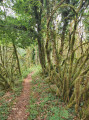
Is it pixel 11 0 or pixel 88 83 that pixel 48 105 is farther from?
pixel 11 0

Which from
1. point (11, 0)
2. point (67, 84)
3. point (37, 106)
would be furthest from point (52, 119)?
point (11, 0)

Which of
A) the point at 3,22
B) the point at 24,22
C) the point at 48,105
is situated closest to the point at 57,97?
the point at 48,105

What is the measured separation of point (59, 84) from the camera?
475 cm

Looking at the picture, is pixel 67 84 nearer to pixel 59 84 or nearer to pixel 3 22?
pixel 59 84

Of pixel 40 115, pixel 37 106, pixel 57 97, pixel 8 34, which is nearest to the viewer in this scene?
pixel 40 115

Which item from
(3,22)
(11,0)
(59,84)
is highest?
(11,0)

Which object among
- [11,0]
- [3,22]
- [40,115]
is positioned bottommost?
[40,115]

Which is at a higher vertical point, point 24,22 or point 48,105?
point 24,22

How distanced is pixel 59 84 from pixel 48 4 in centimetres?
711

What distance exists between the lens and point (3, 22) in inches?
227

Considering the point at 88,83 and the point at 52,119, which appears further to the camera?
the point at 52,119

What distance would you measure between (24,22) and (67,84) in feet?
17.2

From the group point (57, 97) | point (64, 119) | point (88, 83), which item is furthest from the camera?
point (57, 97)

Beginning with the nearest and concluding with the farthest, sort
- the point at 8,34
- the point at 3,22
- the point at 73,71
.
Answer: the point at 73,71, the point at 3,22, the point at 8,34
